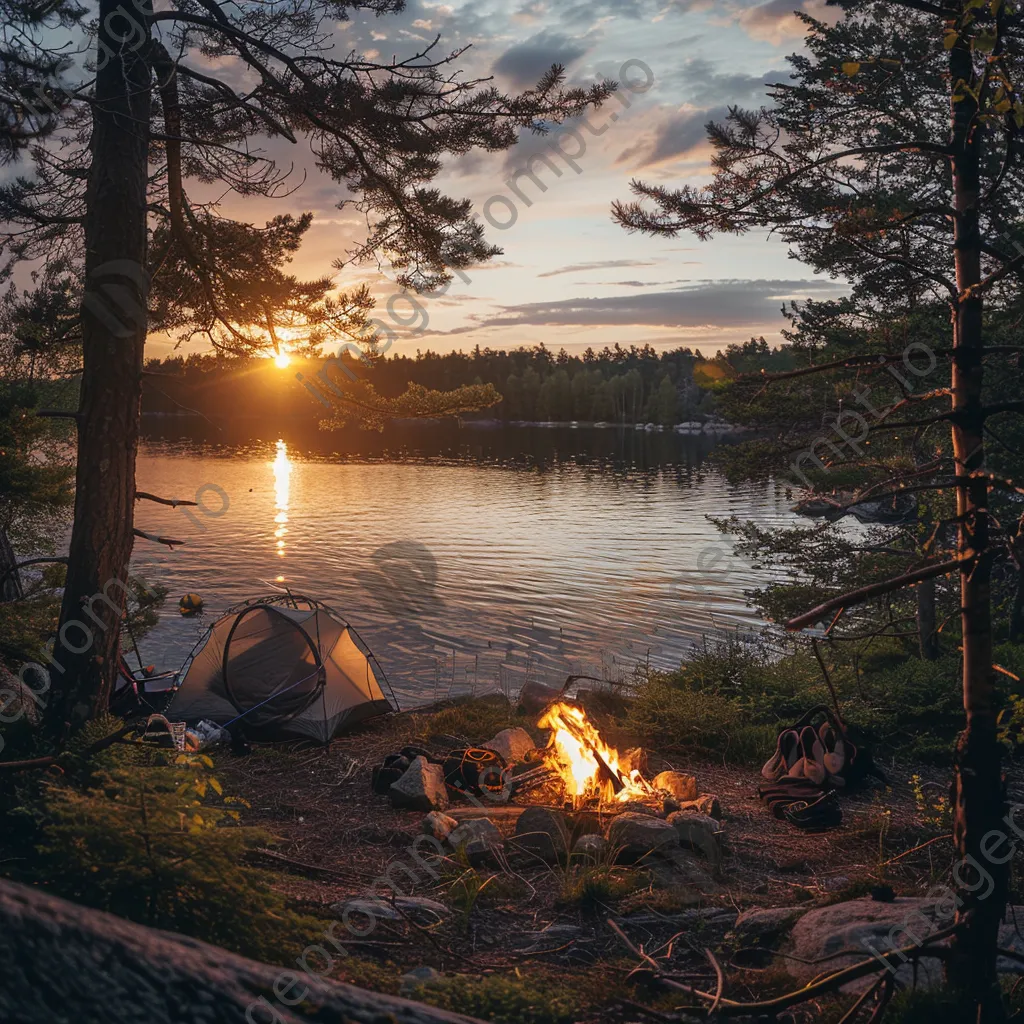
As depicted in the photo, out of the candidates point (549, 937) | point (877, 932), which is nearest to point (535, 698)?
point (549, 937)

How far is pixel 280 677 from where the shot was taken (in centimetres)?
1195

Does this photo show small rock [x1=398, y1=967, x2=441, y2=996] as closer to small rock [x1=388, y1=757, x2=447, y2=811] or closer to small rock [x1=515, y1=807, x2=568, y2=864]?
small rock [x1=515, y1=807, x2=568, y2=864]

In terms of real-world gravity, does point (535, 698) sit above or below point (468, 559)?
above

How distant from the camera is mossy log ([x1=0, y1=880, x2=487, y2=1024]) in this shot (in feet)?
7.51

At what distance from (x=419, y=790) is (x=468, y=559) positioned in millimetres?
25901

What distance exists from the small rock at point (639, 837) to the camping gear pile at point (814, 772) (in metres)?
1.82

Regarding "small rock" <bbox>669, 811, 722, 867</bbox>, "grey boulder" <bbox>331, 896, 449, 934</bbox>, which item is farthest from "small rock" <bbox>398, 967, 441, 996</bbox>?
"small rock" <bbox>669, 811, 722, 867</bbox>

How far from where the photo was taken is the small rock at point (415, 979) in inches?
166

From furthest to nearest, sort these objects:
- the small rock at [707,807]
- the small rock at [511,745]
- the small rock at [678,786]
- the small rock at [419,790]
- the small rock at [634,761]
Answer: the small rock at [511,745] → the small rock at [634,761] → the small rock at [678,786] → the small rock at [419,790] → the small rock at [707,807]

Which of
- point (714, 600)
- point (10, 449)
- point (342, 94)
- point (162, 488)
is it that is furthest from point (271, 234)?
point (162, 488)

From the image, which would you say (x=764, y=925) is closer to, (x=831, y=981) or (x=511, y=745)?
(x=831, y=981)

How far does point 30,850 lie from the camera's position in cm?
516

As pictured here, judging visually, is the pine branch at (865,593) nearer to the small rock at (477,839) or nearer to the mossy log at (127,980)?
the mossy log at (127,980)

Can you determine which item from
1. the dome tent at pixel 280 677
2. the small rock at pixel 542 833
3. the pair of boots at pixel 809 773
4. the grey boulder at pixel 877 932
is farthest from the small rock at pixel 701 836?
the dome tent at pixel 280 677
